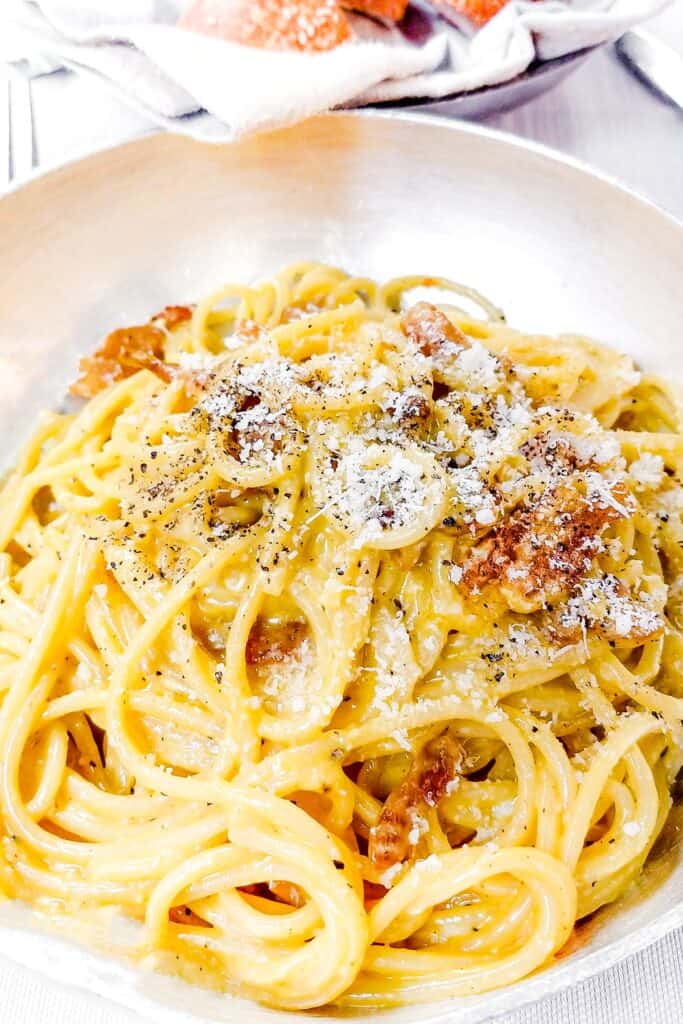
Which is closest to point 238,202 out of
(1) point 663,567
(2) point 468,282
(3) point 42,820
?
(2) point 468,282

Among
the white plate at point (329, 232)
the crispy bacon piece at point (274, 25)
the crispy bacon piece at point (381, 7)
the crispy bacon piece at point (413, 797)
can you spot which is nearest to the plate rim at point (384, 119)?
the white plate at point (329, 232)

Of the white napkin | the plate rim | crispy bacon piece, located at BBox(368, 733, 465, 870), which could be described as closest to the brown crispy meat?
the plate rim

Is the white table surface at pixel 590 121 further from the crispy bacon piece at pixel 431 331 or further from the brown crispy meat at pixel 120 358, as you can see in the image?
the crispy bacon piece at pixel 431 331

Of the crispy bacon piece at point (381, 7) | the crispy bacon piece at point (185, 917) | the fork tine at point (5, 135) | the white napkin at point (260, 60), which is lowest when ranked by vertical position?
the crispy bacon piece at point (185, 917)

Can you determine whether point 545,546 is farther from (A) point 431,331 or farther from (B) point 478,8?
(B) point 478,8

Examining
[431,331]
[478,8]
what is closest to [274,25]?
[478,8]

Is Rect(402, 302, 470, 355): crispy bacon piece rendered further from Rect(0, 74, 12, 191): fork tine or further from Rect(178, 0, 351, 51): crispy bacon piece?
Rect(0, 74, 12, 191): fork tine
